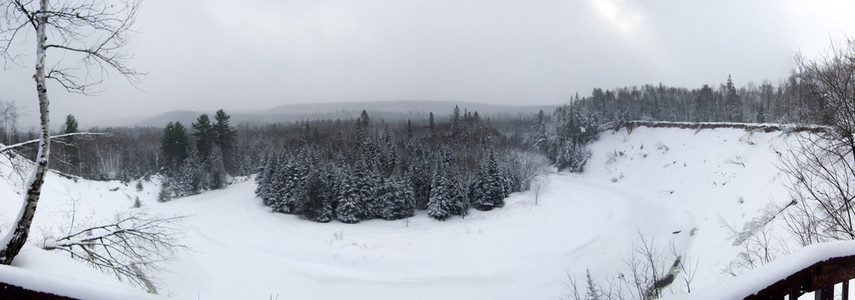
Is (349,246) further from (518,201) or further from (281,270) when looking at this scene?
(518,201)

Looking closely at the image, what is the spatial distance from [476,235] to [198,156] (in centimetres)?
4613

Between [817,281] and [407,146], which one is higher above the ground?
[817,281]

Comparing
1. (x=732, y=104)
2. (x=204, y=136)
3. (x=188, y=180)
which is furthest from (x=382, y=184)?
(x=732, y=104)

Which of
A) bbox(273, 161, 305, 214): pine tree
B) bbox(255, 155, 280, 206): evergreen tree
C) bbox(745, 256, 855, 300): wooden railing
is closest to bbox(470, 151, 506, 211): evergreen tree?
bbox(273, 161, 305, 214): pine tree

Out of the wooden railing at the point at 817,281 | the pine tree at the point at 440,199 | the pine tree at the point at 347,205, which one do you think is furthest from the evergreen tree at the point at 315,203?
the wooden railing at the point at 817,281

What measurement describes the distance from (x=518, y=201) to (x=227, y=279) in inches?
1145

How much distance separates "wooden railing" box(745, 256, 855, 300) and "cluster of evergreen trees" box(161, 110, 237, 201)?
183ft

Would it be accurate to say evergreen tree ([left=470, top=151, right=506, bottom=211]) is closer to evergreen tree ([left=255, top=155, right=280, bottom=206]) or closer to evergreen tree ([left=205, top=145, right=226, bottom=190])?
evergreen tree ([left=255, top=155, right=280, bottom=206])

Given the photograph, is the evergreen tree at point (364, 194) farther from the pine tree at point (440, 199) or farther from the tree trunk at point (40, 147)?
the tree trunk at point (40, 147)

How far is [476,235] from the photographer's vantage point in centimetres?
2967

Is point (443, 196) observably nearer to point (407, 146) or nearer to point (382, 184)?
point (382, 184)

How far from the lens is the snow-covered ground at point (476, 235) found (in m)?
16.5

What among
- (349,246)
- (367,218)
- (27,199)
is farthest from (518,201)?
(27,199)

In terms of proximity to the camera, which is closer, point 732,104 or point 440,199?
point 440,199
